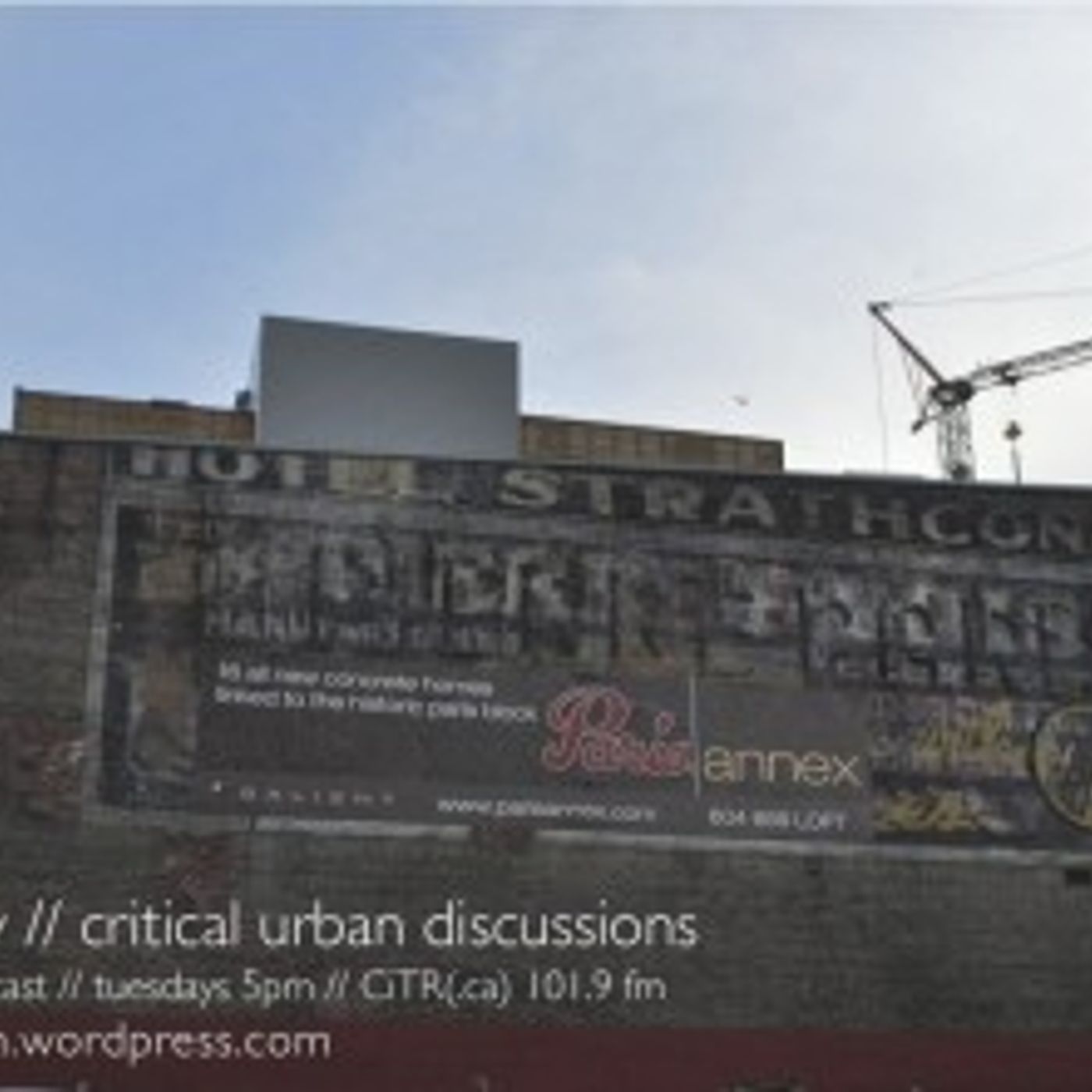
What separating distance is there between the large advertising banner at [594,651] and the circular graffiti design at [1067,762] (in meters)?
0.05

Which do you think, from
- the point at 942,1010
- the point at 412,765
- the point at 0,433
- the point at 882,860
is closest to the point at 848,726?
the point at 882,860

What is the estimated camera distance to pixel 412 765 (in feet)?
103

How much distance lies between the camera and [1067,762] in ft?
113

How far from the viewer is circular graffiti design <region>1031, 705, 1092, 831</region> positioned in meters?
34.1

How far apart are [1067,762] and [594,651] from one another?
8067mm

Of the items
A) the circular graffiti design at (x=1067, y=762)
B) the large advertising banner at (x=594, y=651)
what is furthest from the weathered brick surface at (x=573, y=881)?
the circular graffiti design at (x=1067, y=762)

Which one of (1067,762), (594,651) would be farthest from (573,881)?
(1067,762)

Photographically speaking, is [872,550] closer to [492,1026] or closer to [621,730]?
[621,730]

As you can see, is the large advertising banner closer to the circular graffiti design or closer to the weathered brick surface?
the circular graffiti design

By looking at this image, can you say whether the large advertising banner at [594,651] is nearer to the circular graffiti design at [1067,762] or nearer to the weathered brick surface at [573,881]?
the circular graffiti design at [1067,762]

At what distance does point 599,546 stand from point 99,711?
8.19 metres

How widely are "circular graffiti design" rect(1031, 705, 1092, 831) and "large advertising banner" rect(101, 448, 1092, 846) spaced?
5 cm

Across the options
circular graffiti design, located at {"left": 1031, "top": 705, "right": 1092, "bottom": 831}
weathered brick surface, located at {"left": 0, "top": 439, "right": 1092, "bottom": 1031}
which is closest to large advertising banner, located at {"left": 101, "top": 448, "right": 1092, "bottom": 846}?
circular graffiti design, located at {"left": 1031, "top": 705, "right": 1092, "bottom": 831}

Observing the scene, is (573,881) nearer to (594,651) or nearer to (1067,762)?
(594,651)
